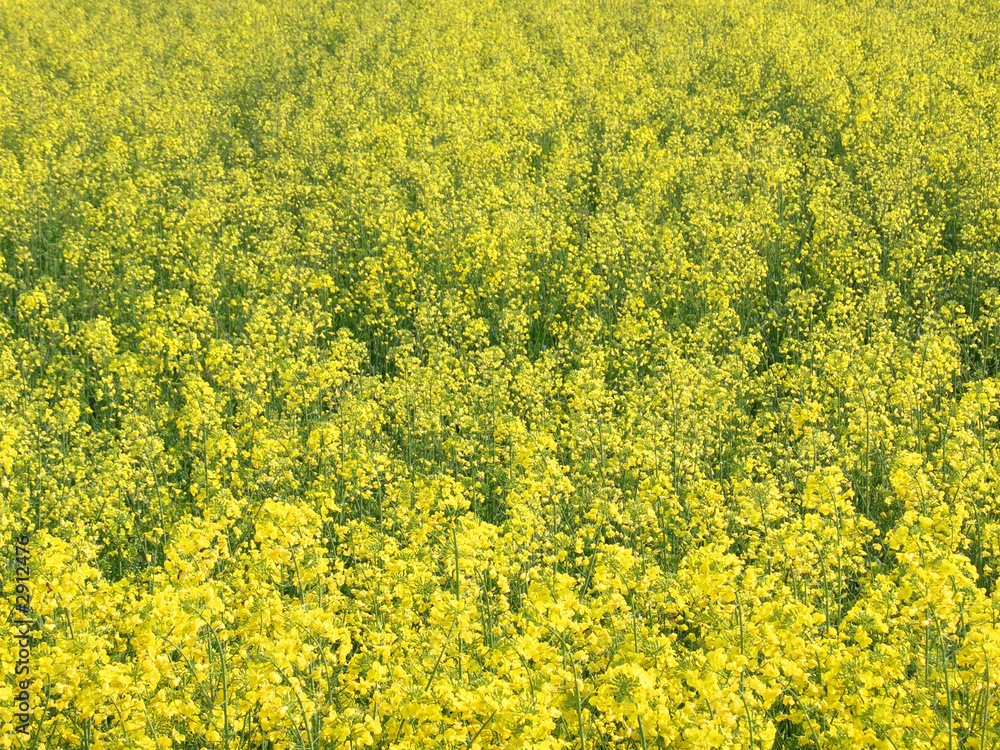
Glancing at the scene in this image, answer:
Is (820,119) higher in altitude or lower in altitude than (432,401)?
higher

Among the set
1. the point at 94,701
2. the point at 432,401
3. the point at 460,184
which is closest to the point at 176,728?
the point at 94,701

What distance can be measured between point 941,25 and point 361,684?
2184cm

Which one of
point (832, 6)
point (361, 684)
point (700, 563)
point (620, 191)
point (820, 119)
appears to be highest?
point (832, 6)

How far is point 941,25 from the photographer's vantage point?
20.0 m

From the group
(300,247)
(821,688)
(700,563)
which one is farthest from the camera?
(300,247)

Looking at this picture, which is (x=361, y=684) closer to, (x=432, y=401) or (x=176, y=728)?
(x=176, y=728)

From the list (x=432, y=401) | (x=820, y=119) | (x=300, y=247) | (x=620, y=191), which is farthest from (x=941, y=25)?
(x=432, y=401)

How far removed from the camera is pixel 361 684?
368cm

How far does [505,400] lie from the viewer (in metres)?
7.26

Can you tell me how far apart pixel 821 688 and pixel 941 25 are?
20924 millimetres

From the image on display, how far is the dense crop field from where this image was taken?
3674 mm

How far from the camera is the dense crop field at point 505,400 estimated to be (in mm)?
3674

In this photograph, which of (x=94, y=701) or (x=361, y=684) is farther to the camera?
(x=361, y=684)

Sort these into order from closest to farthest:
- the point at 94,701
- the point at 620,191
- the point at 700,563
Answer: the point at 94,701
the point at 700,563
the point at 620,191
